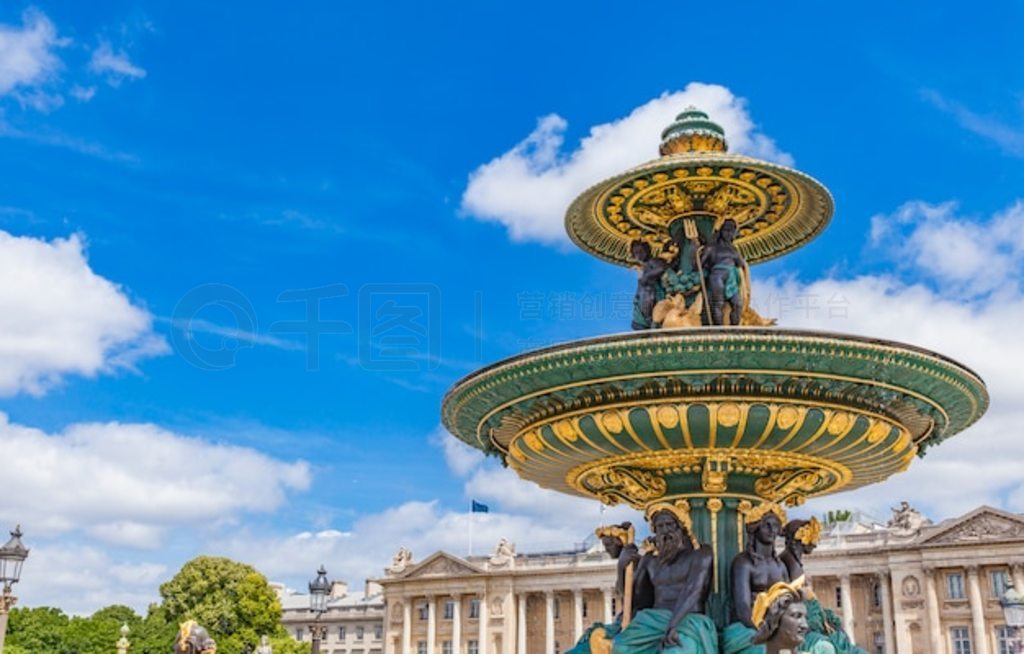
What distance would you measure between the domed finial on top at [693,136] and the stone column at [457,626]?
238ft

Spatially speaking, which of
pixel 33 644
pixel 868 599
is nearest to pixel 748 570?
pixel 33 644

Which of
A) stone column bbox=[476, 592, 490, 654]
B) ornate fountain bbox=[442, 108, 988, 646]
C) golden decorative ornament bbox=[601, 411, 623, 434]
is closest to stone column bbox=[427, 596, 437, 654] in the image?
stone column bbox=[476, 592, 490, 654]

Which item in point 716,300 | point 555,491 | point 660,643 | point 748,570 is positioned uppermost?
point 716,300

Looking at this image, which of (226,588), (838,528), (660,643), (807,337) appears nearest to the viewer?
(807,337)

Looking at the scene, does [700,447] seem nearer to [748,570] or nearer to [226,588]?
[748,570]

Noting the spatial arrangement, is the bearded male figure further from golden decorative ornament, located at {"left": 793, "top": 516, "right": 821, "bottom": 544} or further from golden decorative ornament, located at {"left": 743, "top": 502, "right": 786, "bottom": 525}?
golden decorative ornament, located at {"left": 793, "top": 516, "right": 821, "bottom": 544}

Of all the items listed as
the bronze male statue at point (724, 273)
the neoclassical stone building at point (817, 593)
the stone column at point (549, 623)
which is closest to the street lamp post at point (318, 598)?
the bronze male statue at point (724, 273)

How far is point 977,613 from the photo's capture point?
6053 centimetres

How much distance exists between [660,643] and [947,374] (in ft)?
9.72

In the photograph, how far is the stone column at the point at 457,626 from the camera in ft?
257

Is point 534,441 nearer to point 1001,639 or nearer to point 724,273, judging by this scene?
point 724,273

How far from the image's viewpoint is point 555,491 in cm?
1041

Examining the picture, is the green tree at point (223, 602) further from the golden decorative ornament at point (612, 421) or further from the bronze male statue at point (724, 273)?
the golden decorative ornament at point (612, 421)

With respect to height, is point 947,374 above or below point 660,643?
above
